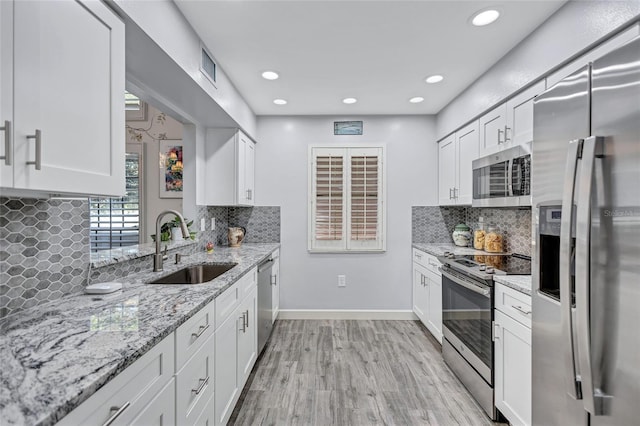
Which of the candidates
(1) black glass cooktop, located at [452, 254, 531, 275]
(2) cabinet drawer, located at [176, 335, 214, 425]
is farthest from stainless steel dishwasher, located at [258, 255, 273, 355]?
(1) black glass cooktop, located at [452, 254, 531, 275]

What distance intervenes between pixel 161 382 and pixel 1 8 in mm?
1178

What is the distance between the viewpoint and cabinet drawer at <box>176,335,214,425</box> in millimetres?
1233

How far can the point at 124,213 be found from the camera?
13.5 feet

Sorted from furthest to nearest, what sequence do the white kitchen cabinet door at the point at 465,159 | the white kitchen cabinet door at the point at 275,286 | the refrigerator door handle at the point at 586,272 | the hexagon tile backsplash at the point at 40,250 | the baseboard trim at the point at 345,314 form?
the baseboard trim at the point at 345,314 < the white kitchen cabinet door at the point at 275,286 < the white kitchen cabinet door at the point at 465,159 < the hexagon tile backsplash at the point at 40,250 < the refrigerator door handle at the point at 586,272

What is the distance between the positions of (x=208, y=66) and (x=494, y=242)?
2.97m

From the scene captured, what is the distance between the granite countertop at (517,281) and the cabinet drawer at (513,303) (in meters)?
0.03

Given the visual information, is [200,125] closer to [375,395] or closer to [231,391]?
[231,391]

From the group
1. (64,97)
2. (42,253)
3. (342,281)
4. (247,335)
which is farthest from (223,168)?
(64,97)

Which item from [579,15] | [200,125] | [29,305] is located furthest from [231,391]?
[579,15]

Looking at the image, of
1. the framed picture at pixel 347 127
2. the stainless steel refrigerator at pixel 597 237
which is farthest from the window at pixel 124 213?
the stainless steel refrigerator at pixel 597 237

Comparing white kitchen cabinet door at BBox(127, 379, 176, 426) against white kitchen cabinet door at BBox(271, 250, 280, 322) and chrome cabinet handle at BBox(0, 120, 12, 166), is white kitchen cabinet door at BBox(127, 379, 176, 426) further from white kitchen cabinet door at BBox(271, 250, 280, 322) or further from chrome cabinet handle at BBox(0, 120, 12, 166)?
white kitchen cabinet door at BBox(271, 250, 280, 322)

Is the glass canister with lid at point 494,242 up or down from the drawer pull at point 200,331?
up

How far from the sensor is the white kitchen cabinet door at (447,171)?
3455mm

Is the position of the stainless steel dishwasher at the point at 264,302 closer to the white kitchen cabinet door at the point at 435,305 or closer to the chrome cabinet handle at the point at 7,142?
the white kitchen cabinet door at the point at 435,305
